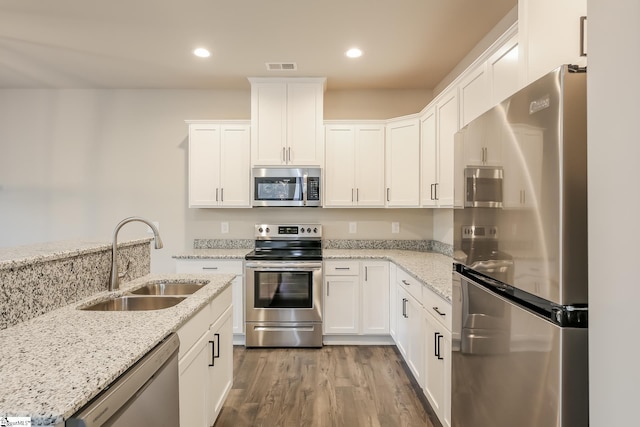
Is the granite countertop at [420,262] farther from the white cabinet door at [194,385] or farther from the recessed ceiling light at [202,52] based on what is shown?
the recessed ceiling light at [202,52]

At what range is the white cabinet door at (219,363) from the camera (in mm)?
1932

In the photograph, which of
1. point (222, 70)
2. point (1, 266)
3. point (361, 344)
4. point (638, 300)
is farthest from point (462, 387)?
point (222, 70)

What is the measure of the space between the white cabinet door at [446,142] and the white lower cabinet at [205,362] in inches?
70.9

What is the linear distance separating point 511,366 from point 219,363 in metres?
1.63

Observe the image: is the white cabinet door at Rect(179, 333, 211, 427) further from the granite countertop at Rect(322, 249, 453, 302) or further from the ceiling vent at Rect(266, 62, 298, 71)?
the ceiling vent at Rect(266, 62, 298, 71)

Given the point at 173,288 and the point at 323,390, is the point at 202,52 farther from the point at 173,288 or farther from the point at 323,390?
the point at 323,390

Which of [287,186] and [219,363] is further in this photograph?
[287,186]

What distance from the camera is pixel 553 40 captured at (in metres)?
1.26

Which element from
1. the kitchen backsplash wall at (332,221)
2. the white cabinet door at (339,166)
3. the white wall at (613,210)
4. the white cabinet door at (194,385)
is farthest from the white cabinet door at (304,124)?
the white wall at (613,210)

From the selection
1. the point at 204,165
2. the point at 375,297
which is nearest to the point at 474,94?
the point at 375,297

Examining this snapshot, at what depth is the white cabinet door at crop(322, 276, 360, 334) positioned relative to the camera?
3.44 metres

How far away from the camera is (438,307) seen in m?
2.01

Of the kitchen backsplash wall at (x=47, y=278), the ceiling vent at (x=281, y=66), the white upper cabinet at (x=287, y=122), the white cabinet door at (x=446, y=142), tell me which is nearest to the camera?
the kitchen backsplash wall at (x=47, y=278)

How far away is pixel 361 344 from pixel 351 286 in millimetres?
603
